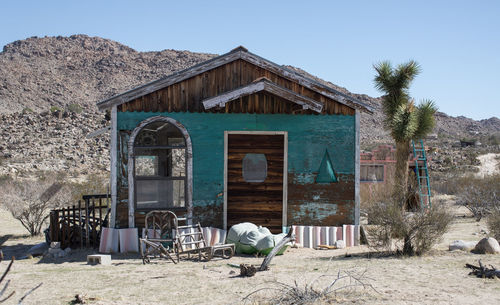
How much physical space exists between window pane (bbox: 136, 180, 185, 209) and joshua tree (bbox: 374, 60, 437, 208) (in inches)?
309

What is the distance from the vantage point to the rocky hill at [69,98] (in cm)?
3269

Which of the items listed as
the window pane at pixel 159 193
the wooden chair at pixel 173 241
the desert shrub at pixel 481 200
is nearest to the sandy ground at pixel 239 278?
the wooden chair at pixel 173 241

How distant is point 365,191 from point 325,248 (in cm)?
739

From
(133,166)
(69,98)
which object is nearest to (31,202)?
(133,166)

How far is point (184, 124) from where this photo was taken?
1153 cm

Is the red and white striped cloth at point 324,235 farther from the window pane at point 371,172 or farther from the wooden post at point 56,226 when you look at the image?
the window pane at point 371,172

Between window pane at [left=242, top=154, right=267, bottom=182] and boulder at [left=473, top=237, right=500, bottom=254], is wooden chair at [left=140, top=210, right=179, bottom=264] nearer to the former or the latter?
boulder at [left=473, top=237, right=500, bottom=254]

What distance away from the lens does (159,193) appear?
1298 cm

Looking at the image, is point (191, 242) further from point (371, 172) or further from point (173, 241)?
point (371, 172)

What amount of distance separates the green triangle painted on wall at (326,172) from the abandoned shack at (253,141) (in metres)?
0.02

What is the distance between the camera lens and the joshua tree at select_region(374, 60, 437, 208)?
58.5ft

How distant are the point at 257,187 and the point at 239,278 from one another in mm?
3609

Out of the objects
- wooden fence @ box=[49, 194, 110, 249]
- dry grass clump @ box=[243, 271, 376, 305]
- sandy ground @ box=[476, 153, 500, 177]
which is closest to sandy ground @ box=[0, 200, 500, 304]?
dry grass clump @ box=[243, 271, 376, 305]

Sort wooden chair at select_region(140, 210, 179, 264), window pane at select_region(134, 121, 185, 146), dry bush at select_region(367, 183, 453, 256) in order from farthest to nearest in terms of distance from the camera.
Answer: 1. window pane at select_region(134, 121, 185, 146)
2. wooden chair at select_region(140, 210, 179, 264)
3. dry bush at select_region(367, 183, 453, 256)
